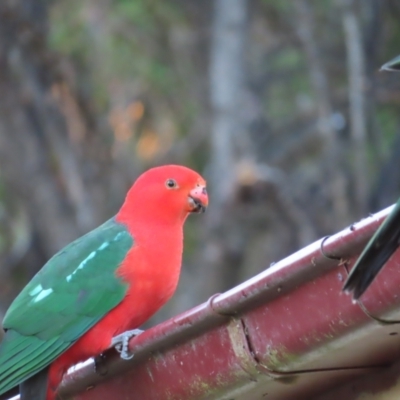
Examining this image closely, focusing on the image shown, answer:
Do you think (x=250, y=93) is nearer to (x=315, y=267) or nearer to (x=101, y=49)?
(x=101, y=49)

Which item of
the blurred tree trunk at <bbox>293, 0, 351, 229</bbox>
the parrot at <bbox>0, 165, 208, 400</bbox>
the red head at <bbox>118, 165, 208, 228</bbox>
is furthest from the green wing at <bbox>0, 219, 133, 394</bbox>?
the blurred tree trunk at <bbox>293, 0, 351, 229</bbox>

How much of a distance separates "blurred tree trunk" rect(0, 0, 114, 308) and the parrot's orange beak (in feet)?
19.0

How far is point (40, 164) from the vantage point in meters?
10.5

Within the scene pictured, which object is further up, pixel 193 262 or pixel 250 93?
pixel 250 93

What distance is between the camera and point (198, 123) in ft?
42.8

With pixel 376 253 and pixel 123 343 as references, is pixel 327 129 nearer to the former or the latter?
pixel 123 343

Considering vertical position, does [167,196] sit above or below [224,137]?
below

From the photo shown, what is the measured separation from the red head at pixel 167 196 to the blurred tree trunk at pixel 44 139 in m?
5.69

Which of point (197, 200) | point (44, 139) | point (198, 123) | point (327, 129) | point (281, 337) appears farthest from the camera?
point (198, 123)

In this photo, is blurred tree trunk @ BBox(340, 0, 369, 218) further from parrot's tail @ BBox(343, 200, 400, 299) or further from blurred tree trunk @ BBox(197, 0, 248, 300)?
parrot's tail @ BBox(343, 200, 400, 299)

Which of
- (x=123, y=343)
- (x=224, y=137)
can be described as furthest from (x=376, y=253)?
(x=224, y=137)

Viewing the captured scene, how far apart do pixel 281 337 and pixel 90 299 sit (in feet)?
4.43

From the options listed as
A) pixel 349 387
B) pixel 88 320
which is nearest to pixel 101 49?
pixel 88 320

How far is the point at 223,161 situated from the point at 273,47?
3953 mm
